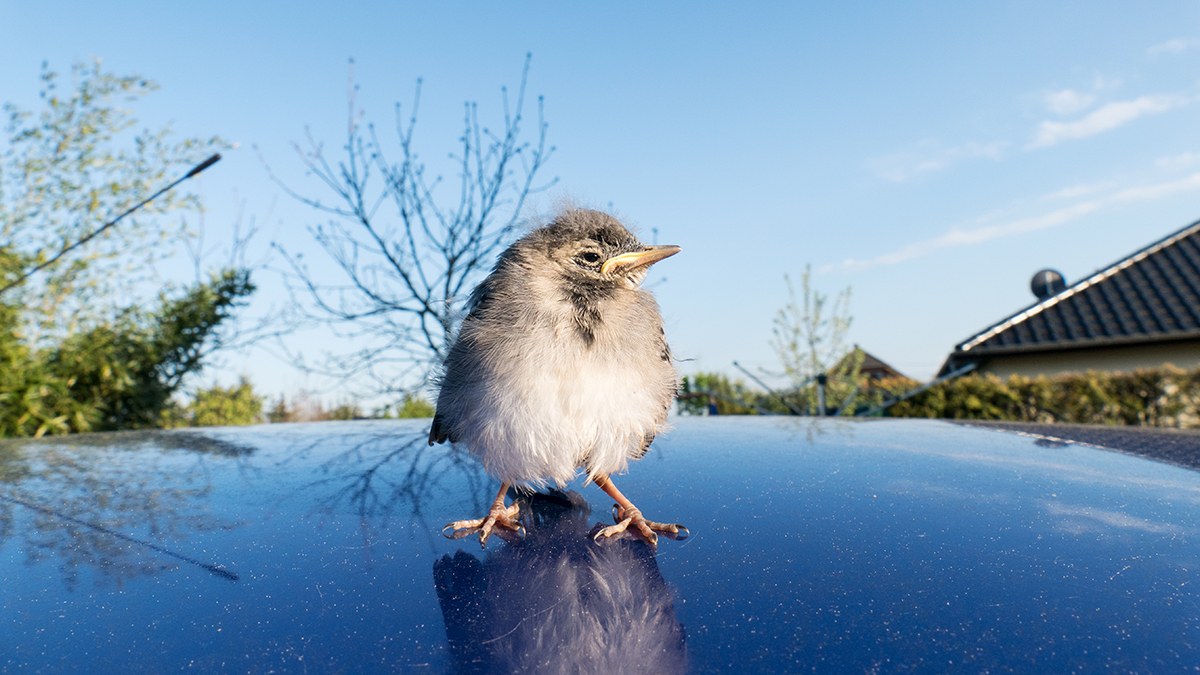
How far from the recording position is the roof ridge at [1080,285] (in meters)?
16.1

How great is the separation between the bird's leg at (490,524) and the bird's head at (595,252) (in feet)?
2.90

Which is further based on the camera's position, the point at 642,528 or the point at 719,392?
the point at 719,392

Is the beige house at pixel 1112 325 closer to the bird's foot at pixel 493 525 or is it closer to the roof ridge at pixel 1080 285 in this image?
the roof ridge at pixel 1080 285

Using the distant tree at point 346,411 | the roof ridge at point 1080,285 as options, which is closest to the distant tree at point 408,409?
the distant tree at point 346,411

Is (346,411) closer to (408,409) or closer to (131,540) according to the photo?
(408,409)

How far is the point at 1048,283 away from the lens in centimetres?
1825

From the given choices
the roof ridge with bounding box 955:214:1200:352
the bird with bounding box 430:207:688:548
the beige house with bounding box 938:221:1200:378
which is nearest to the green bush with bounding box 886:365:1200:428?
the beige house with bounding box 938:221:1200:378

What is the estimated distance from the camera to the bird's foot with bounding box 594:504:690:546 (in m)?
1.74

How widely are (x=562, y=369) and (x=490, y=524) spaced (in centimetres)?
56

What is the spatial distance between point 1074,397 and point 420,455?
1279 cm

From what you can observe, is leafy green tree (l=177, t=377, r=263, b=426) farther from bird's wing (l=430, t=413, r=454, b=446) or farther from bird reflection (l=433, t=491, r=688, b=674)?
bird reflection (l=433, t=491, r=688, b=674)

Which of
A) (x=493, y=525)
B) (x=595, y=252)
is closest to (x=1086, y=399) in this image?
(x=595, y=252)

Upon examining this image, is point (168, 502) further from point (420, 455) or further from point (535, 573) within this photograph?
point (535, 573)

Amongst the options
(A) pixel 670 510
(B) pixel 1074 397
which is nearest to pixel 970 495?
(A) pixel 670 510
